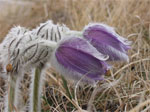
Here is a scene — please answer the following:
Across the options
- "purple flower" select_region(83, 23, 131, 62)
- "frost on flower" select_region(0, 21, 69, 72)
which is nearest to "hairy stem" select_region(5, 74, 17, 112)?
"frost on flower" select_region(0, 21, 69, 72)

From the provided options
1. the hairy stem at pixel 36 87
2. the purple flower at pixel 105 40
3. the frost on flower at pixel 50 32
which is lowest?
the hairy stem at pixel 36 87

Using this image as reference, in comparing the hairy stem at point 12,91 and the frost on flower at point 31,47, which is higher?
the frost on flower at point 31,47

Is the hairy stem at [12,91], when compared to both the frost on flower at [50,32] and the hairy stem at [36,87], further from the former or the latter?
the frost on flower at [50,32]

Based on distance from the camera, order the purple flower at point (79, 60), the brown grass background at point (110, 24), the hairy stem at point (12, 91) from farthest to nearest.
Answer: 1. the brown grass background at point (110, 24)
2. the hairy stem at point (12, 91)
3. the purple flower at point (79, 60)

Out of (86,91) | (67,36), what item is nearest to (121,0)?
(86,91)

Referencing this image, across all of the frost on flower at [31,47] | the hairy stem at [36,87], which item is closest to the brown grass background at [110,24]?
the hairy stem at [36,87]

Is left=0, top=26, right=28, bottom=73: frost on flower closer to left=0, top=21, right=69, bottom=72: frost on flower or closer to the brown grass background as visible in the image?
left=0, top=21, right=69, bottom=72: frost on flower
